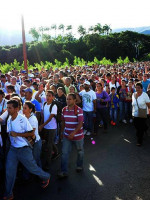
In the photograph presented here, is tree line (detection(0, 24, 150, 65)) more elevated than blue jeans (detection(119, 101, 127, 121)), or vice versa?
tree line (detection(0, 24, 150, 65))

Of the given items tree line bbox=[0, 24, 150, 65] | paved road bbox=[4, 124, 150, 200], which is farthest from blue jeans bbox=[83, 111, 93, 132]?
tree line bbox=[0, 24, 150, 65]

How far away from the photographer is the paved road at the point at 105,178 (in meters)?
4.16

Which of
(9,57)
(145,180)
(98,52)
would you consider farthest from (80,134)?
(98,52)

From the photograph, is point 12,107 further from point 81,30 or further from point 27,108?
point 81,30

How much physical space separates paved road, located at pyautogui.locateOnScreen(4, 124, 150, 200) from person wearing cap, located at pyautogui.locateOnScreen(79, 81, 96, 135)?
1184 millimetres

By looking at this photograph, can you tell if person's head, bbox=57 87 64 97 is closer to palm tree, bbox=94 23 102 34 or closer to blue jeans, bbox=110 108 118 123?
blue jeans, bbox=110 108 118 123

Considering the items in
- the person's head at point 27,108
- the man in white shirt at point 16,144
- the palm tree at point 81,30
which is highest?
the palm tree at point 81,30

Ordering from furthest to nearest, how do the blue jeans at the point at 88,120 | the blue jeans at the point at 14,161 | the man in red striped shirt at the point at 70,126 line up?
the blue jeans at the point at 88,120 < the man in red striped shirt at the point at 70,126 < the blue jeans at the point at 14,161

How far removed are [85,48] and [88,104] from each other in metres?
75.3

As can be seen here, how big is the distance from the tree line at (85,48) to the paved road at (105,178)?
6347 cm

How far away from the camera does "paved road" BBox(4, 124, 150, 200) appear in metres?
4.16

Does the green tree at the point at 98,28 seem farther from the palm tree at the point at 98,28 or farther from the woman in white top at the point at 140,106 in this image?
the woman in white top at the point at 140,106

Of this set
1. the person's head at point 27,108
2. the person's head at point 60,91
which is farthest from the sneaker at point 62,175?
the person's head at point 60,91

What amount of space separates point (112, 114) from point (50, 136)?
4.23 m
